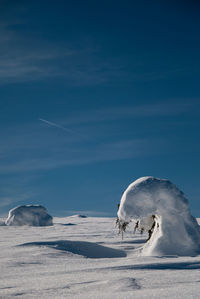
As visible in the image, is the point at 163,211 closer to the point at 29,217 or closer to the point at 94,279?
the point at 94,279

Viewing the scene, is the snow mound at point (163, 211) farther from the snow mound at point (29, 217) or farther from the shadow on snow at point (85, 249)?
the snow mound at point (29, 217)

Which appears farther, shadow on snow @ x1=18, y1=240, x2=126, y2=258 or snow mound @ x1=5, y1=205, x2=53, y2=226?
snow mound @ x1=5, y1=205, x2=53, y2=226

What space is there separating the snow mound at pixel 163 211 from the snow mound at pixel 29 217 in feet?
47.5

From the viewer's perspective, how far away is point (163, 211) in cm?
556

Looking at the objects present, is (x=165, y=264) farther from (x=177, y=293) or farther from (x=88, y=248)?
(x=88, y=248)

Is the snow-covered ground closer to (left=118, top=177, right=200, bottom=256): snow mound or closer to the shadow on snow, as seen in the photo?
the shadow on snow

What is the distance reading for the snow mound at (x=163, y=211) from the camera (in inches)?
213

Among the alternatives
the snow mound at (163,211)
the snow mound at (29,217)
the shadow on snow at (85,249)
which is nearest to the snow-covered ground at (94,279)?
the shadow on snow at (85,249)

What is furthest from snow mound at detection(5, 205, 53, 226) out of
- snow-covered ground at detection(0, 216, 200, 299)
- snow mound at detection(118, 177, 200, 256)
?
snow-covered ground at detection(0, 216, 200, 299)

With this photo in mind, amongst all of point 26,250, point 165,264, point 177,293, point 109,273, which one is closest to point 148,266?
point 165,264

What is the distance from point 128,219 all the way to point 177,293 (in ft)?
9.60

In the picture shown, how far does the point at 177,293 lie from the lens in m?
2.54

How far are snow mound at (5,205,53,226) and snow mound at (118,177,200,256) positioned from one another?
14.5 meters

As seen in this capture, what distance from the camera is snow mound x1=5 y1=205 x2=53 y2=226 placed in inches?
760
